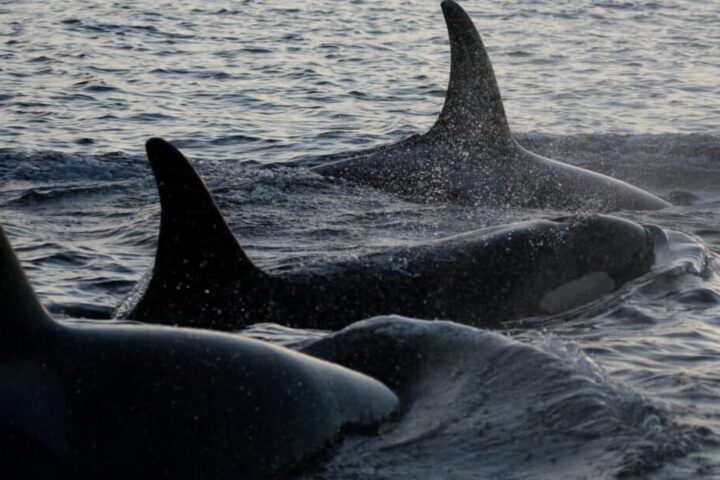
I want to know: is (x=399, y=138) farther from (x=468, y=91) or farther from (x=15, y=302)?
(x=15, y=302)

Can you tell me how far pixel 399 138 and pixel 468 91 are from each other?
5454 mm

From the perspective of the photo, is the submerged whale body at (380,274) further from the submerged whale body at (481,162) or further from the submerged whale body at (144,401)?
the submerged whale body at (481,162)

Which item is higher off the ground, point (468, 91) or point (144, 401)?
point (144, 401)

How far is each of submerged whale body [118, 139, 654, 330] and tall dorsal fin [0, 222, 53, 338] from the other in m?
1.76

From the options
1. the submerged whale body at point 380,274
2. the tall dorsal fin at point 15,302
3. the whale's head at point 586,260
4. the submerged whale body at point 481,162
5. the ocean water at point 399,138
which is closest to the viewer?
the tall dorsal fin at point 15,302

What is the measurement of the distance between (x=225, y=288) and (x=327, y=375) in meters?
1.92

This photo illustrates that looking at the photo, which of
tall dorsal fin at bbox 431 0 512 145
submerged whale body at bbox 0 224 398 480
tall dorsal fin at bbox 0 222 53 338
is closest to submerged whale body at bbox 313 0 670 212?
tall dorsal fin at bbox 431 0 512 145

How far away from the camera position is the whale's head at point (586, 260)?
7.38 meters

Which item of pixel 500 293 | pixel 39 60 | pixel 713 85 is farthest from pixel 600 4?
pixel 500 293

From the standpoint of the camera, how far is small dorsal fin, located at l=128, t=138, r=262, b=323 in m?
5.79

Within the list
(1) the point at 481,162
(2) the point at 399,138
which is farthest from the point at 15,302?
(2) the point at 399,138

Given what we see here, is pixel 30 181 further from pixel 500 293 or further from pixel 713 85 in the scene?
pixel 713 85

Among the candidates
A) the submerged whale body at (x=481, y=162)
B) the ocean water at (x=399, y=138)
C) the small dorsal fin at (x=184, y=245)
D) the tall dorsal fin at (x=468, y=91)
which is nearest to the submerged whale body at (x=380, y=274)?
the small dorsal fin at (x=184, y=245)

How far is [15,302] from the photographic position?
4.00 metres
